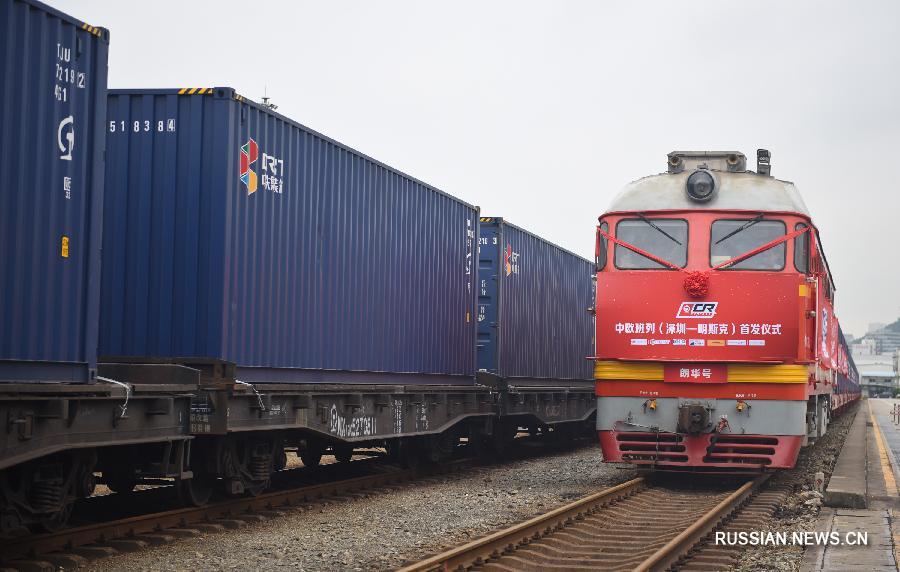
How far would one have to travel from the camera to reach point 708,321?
1202cm

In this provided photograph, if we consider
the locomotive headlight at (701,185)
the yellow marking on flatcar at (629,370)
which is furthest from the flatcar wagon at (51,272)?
the locomotive headlight at (701,185)

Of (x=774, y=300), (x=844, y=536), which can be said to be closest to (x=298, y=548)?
(x=844, y=536)

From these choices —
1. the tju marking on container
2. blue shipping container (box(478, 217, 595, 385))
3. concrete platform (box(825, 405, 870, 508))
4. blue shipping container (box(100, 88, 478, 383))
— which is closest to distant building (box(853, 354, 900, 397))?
blue shipping container (box(478, 217, 595, 385))

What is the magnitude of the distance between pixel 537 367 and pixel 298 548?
10.6 meters

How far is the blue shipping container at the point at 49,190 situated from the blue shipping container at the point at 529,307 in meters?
9.66

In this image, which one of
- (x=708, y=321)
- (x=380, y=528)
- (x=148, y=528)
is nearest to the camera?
(x=148, y=528)

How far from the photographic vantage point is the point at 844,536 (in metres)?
8.88

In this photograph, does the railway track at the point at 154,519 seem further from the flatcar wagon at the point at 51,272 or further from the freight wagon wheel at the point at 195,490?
the flatcar wagon at the point at 51,272

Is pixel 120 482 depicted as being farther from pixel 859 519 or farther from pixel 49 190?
pixel 859 519

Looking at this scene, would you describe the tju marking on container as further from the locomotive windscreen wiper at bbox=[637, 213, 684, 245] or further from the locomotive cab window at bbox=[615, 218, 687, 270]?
the locomotive windscreen wiper at bbox=[637, 213, 684, 245]

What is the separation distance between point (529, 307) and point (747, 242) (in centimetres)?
654

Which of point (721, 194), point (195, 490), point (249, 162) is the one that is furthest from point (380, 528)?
point (721, 194)

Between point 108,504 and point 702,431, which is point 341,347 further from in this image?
point 702,431

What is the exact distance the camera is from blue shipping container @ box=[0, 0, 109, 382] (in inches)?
274
